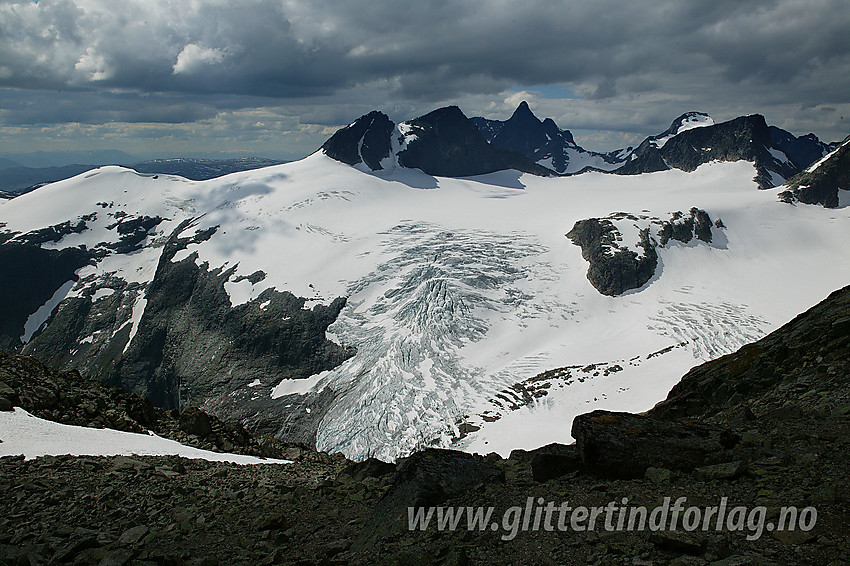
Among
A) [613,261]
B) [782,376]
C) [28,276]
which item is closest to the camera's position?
[782,376]

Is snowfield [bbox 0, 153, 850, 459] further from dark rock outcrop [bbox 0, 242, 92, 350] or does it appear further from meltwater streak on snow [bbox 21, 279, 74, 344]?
dark rock outcrop [bbox 0, 242, 92, 350]

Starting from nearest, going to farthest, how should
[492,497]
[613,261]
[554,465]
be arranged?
[492,497], [554,465], [613,261]

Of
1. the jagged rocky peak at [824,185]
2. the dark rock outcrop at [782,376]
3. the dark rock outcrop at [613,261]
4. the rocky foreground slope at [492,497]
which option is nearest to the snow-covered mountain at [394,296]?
the dark rock outcrop at [613,261]

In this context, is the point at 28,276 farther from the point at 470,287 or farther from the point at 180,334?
the point at 470,287

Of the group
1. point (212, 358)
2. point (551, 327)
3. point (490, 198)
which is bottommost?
point (212, 358)

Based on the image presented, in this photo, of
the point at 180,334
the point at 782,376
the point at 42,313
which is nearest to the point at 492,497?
the point at 782,376

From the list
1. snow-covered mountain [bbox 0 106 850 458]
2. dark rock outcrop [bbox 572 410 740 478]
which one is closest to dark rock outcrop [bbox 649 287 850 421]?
dark rock outcrop [bbox 572 410 740 478]

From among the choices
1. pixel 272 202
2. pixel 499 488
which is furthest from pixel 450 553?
pixel 272 202

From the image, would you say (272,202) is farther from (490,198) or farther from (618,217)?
(618,217)
